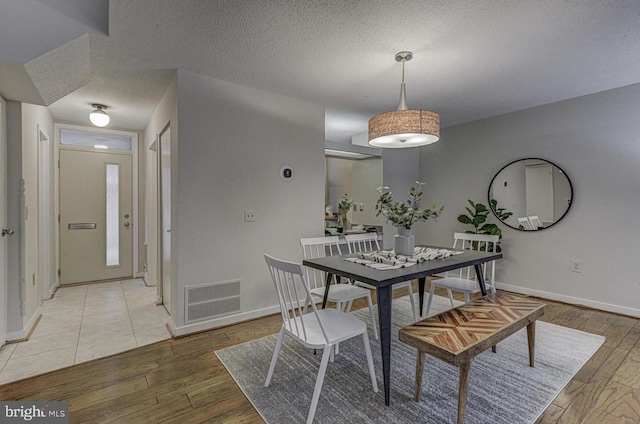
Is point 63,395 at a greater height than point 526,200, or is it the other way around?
point 526,200

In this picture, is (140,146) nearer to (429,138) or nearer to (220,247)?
(220,247)

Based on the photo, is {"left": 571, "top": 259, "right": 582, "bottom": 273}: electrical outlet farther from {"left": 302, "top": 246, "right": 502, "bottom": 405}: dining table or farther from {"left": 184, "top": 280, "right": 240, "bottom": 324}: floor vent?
{"left": 184, "top": 280, "right": 240, "bottom": 324}: floor vent

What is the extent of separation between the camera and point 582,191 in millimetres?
3420

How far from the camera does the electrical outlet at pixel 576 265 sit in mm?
3449

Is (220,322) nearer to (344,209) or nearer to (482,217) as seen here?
(344,209)

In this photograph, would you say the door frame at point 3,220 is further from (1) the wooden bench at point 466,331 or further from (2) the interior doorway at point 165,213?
(1) the wooden bench at point 466,331

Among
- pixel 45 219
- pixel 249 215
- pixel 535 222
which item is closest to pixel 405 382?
pixel 249 215

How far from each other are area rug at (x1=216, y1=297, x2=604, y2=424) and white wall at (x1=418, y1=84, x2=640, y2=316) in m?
1.06

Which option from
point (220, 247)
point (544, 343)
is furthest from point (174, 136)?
point (544, 343)

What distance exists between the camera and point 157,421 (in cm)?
160

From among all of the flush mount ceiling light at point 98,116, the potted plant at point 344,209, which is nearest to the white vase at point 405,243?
the potted plant at point 344,209

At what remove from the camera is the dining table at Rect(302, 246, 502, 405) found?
1726 millimetres

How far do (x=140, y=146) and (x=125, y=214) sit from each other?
1.09 m

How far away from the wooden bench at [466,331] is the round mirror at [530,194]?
6.64 ft
